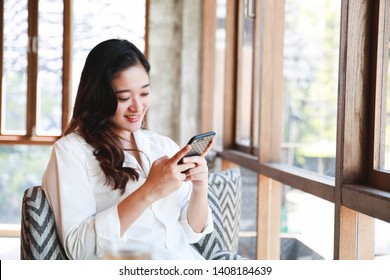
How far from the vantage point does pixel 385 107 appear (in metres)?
1.59

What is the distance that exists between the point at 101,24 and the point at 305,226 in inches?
124

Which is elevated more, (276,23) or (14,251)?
(276,23)

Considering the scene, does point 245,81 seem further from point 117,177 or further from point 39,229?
point 39,229

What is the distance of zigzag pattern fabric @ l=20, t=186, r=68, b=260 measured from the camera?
144 centimetres

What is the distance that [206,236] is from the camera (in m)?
1.69

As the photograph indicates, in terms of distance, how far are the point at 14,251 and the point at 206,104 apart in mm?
1714

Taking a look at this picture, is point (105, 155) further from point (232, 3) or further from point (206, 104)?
point (206, 104)

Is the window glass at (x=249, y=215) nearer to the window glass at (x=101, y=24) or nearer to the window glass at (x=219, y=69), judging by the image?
the window glass at (x=219, y=69)

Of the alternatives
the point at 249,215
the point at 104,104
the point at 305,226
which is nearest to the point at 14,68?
the point at 249,215

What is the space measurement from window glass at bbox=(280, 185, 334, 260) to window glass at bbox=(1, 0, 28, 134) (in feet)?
9.52

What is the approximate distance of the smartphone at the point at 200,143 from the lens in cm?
130

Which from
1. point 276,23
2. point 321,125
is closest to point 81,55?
point 276,23

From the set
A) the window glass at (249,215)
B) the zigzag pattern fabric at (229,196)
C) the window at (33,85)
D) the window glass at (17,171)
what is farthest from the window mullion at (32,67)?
the zigzag pattern fabric at (229,196)

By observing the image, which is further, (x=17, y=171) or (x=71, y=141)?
(x=17, y=171)
